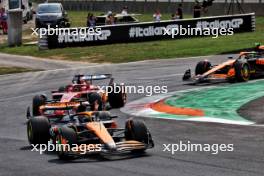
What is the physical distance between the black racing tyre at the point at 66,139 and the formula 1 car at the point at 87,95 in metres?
3.02

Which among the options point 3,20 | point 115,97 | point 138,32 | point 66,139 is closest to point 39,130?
point 66,139

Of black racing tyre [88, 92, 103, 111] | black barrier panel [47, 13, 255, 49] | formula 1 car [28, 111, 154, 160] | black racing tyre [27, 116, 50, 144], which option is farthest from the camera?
black barrier panel [47, 13, 255, 49]

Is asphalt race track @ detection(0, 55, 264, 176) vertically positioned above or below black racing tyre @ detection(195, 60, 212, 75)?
below

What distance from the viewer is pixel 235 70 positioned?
74.9 ft

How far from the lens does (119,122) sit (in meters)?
17.1

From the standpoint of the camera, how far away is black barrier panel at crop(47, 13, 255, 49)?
123ft

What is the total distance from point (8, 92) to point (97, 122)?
12.3 metres

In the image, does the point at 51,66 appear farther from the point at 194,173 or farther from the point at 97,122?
the point at 194,173

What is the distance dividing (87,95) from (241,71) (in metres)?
6.64

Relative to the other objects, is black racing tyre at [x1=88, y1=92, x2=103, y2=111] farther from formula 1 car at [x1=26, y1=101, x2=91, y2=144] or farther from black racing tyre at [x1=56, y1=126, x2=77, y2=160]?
black racing tyre at [x1=56, y1=126, x2=77, y2=160]

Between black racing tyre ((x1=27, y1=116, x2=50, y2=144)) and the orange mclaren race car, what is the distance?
398 inches

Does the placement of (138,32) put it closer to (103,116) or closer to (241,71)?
(241,71)

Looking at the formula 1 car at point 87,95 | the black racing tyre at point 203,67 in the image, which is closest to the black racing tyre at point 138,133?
the formula 1 car at point 87,95

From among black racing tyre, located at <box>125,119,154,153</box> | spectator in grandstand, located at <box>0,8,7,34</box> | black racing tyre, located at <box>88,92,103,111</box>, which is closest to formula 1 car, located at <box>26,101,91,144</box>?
black racing tyre, located at <box>88,92,103,111</box>
